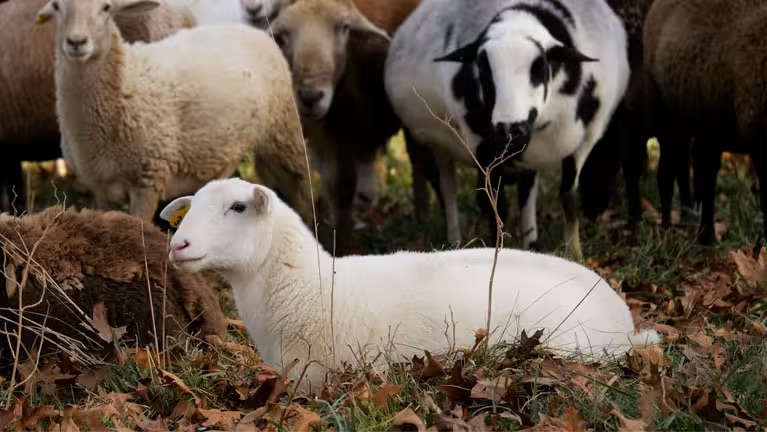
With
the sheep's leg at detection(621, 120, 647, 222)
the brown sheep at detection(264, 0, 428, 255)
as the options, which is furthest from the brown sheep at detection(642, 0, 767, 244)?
the brown sheep at detection(264, 0, 428, 255)

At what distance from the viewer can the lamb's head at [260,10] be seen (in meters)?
9.02

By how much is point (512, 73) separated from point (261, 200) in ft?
9.79

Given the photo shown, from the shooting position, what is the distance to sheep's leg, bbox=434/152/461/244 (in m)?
8.82

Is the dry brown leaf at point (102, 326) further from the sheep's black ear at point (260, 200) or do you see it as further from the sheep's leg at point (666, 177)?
the sheep's leg at point (666, 177)

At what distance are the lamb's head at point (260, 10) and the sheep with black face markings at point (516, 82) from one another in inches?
35.9

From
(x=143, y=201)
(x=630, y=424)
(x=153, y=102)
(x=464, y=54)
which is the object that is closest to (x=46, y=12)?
(x=153, y=102)

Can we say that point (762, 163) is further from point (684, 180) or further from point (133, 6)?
point (133, 6)

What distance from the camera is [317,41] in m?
9.12

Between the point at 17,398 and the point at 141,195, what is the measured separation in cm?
278

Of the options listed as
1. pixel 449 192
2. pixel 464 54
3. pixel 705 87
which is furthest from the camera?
pixel 449 192

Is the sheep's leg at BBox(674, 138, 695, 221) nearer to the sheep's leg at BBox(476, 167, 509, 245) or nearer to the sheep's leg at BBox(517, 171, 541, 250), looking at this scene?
the sheep's leg at BBox(517, 171, 541, 250)

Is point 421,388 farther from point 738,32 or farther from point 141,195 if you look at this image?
point 738,32

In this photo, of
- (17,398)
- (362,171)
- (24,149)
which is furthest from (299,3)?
(17,398)

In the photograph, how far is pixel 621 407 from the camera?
13.8ft
